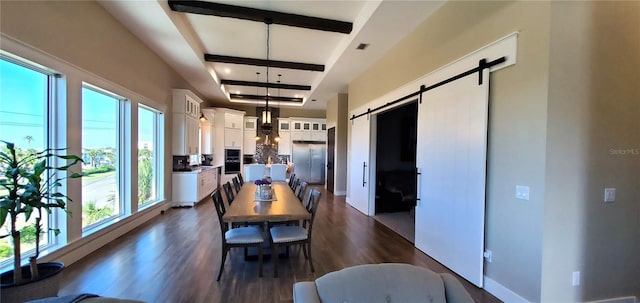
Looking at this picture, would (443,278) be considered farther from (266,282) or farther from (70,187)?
(70,187)

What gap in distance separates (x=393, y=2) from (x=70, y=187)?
434 centimetres

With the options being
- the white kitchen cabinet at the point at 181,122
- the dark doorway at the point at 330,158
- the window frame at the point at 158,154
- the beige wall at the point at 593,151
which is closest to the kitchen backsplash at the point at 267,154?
the dark doorway at the point at 330,158

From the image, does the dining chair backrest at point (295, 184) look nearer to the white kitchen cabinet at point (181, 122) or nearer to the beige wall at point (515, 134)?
the beige wall at point (515, 134)

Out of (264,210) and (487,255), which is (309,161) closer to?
(264,210)

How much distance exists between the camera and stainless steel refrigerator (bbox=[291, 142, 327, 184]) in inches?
406

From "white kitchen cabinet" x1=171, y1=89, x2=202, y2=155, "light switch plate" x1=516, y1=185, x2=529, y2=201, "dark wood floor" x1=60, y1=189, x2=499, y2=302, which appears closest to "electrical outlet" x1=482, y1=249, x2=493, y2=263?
"dark wood floor" x1=60, y1=189, x2=499, y2=302

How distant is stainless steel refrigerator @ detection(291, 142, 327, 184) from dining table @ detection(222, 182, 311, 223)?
21.7 ft

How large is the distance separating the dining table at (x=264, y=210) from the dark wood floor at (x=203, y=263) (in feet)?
2.16

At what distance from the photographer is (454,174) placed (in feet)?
9.84

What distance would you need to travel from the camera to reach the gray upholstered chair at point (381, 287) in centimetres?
112

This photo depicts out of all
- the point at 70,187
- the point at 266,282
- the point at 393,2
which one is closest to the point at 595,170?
the point at 393,2

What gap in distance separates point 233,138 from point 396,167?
593 cm

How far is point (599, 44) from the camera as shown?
7.02 ft

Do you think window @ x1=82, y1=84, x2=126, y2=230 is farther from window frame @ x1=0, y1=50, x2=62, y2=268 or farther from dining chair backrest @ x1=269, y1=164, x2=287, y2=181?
dining chair backrest @ x1=269, y1=164, x2=287, y2=181
